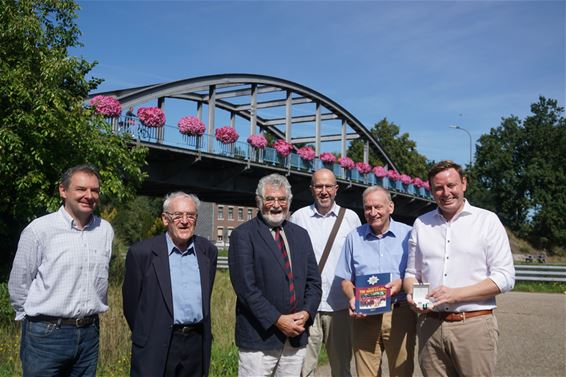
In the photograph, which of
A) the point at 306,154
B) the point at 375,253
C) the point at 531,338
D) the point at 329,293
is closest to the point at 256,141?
the point at 306,154

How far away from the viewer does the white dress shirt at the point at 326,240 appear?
14.8ft

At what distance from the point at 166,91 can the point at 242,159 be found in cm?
514

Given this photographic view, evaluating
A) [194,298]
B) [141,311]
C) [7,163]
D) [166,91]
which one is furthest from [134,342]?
[166,91]

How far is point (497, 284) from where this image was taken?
10.8 feet

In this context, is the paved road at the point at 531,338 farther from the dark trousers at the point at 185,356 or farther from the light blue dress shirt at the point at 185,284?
the light blue dress shirt at the point at 185,284

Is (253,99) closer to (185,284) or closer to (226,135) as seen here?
(226,135)

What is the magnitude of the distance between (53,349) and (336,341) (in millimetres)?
2208

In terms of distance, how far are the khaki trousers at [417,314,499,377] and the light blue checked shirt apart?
2156 millimetres

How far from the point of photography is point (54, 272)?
3295mm

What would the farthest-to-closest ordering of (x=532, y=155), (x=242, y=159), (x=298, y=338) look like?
(x=532, y=155) < (x=242, y=159) < (x=298, y=338)

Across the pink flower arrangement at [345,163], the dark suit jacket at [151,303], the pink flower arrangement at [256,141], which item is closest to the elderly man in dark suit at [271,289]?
the dark suit jacket at [151,303]

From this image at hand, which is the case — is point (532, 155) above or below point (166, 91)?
above

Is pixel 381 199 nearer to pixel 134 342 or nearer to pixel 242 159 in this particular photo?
pixel 134 342

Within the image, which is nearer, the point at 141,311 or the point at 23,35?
the point at 141,311
